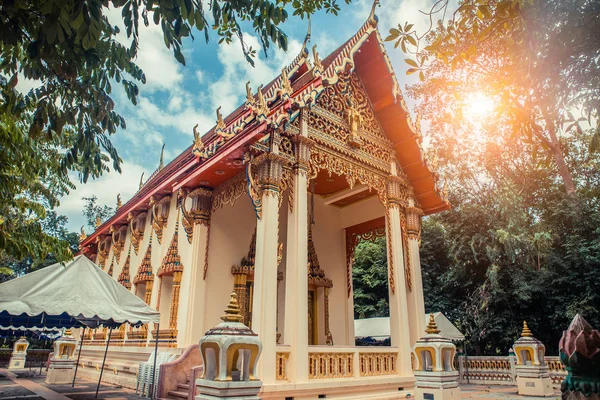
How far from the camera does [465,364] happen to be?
1513 centimetres

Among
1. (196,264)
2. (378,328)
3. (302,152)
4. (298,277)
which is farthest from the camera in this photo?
(378,328)

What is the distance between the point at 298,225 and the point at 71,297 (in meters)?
3.48

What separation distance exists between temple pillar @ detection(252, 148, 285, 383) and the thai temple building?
0.06 ft

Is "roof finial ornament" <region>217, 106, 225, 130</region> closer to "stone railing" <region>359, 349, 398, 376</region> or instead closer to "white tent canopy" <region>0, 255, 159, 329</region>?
"white tent canopy" <region>0, 255, 159, 329</region>

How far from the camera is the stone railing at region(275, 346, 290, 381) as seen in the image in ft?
20.8

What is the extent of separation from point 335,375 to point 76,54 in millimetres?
6050

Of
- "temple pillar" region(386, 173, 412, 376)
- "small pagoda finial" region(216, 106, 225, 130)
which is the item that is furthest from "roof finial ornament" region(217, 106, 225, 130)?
"temple pillar" region(386, 173, 412, 376)

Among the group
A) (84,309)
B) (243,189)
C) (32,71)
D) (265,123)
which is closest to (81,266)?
(84,309)

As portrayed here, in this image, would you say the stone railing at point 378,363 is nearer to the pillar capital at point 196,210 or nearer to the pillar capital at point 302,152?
the pillar capital at point 302,152

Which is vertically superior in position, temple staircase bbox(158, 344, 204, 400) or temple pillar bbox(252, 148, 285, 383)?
temple pillar bbox(252, 148, 285, 383)

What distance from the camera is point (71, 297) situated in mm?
5965

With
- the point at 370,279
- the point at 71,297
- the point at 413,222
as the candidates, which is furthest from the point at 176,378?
the point at 370,279

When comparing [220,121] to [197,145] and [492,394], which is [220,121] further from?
[492,394]

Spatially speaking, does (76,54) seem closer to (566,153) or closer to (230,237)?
(230,237)
